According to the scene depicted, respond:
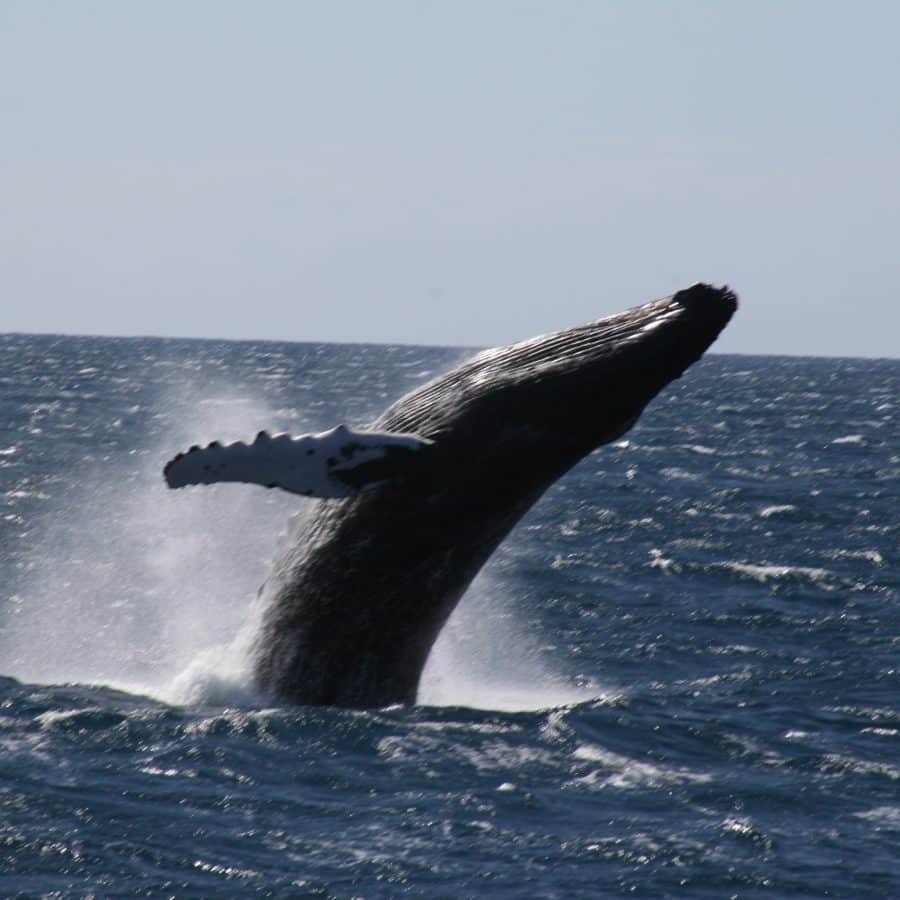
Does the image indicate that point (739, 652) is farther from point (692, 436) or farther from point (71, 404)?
point (71, 404)

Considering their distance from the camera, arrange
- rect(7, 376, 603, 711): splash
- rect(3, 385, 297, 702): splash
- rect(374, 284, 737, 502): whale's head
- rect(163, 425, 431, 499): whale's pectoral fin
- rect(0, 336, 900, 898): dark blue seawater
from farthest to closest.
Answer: rect(3, 385, 297, 702): splash, rect(7, 376, 603, 711): splash, rect(374, 284, 737, 502): whale's head, rect(163, 425, 431, 499): whale's pectoral fin, rect(0, 336, 900, 898): dark blue seawater

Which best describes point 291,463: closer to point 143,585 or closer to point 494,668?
point 494,668

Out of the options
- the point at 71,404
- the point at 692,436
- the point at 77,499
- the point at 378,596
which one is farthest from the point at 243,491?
the point at 71,404

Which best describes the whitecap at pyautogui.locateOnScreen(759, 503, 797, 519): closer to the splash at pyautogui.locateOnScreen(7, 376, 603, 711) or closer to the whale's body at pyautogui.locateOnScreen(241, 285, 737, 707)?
the splash at pyautogui.locateOnScreen(7, 376, 603, 711)

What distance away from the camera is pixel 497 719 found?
45.9ft

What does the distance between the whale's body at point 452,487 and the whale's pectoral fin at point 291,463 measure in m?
0.62

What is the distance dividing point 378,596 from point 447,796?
1545mm

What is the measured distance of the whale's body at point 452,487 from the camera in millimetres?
11734

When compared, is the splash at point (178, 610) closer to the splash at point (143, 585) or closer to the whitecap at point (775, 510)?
the splash at point (143, 585)

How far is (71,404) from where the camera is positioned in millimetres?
56406

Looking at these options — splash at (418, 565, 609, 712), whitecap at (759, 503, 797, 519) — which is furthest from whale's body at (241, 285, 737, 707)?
whitecap at (759, 503, 797, 519)

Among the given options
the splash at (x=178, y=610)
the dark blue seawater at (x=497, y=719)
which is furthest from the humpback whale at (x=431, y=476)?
the splash at (x=178, y=610)

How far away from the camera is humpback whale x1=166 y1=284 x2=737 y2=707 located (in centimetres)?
1148

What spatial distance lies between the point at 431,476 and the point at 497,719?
2778 millimetres
